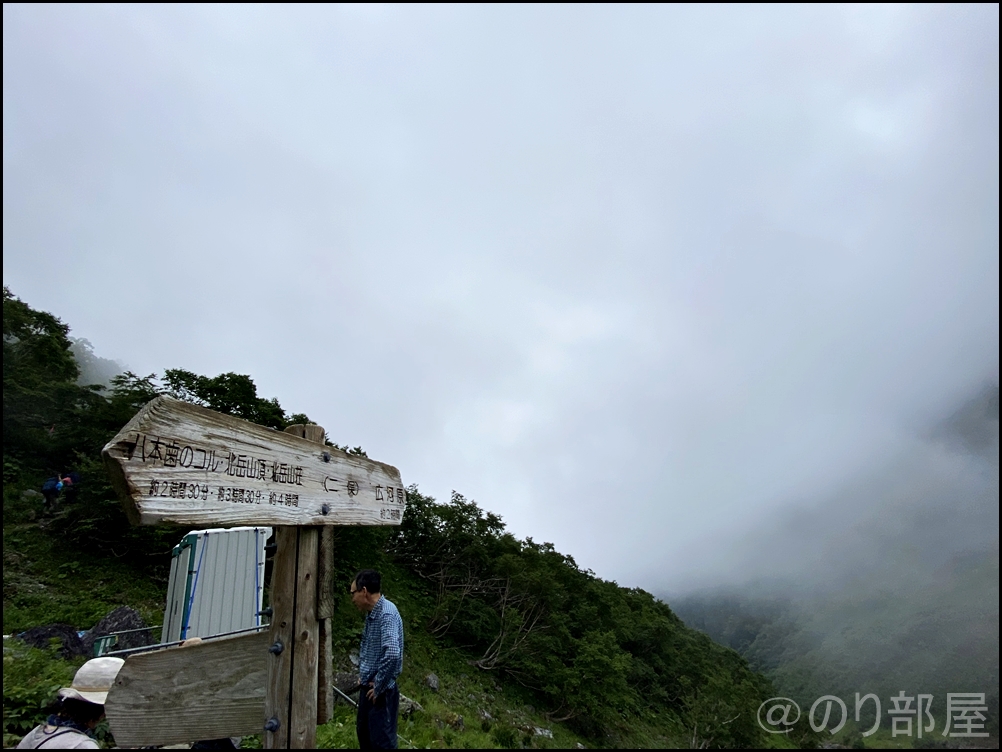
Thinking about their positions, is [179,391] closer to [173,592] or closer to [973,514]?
[173,592]

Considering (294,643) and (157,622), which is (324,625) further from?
(157,622)

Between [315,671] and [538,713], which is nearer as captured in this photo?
[315,671]

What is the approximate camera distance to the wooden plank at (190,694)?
2247 millimetres

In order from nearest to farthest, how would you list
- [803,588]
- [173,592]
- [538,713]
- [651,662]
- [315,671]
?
1. [315,671]
2. [173,592]
3. [538,713]
4. [651,662]
5. [803,588]

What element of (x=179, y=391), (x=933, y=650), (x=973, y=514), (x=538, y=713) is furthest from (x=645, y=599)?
(x=973, y=514)

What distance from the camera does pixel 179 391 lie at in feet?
43.4

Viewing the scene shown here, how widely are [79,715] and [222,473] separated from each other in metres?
2.30

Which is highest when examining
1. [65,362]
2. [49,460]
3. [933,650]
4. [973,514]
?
[973,514]

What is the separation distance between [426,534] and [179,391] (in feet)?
39.0

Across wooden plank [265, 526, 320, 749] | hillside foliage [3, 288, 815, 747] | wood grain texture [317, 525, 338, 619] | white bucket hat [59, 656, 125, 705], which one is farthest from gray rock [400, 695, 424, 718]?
wood grain texture [317, 525, 338, 619]

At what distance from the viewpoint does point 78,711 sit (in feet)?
9.26

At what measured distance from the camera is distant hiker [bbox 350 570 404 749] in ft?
9.62

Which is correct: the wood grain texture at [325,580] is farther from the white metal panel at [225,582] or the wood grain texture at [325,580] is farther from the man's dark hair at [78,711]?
the white metal panel at [225,582]

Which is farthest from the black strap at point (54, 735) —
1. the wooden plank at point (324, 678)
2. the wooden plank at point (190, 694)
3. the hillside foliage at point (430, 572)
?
the hillside foliage at point (430, 572)
